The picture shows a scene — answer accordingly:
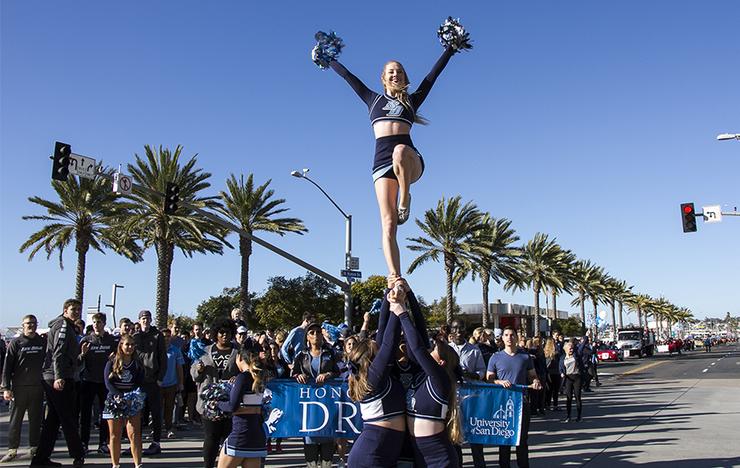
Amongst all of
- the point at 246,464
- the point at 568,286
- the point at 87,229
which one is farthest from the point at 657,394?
the point at 568,286

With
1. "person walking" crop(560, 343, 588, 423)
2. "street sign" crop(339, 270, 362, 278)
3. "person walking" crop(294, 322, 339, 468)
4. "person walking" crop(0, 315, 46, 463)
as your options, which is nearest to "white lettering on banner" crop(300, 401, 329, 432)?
"person walking" crop(294, 322, 339, 468)

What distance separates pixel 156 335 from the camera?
9.59 m

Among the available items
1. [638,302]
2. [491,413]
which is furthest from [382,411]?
[638,302]

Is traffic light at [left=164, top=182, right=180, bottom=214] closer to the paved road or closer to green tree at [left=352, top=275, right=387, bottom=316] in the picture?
the paved road

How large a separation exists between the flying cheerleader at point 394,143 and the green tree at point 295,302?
4149 centimetres

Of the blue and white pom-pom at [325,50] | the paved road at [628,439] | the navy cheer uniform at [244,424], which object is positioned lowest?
the paved road at [628,439]

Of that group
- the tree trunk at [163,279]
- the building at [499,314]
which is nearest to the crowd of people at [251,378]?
the tree trunk at [163,279]

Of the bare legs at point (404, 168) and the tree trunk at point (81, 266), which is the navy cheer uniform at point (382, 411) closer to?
the bare legs at point (404, 168)

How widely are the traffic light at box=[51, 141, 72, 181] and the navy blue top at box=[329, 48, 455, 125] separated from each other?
11583 mm

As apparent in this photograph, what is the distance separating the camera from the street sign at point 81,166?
50.1 ft

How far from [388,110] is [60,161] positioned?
12.4 metres

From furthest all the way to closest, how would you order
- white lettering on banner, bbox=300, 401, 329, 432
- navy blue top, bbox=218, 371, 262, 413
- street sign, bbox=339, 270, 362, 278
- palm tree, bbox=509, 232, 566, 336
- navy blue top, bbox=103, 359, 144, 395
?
palm tree, bbox=509, 232, 566, 336 < street sign, bbox=339, 270, 362, 278 < white lettering on banner, bbox=300, 401, 329, 432 < navy blue top, bbox=103, 359, 144, 395 < navy blue top, bbox=218, 371, 262, 413

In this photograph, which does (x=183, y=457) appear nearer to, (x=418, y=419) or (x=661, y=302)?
(x=418, y=419)

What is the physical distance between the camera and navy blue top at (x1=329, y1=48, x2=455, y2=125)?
197 inches
